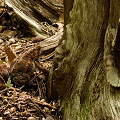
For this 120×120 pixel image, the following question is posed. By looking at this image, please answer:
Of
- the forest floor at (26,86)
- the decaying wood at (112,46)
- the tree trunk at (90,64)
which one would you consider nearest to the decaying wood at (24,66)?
the forest floor at (26,86)

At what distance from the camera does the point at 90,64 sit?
2.27 m

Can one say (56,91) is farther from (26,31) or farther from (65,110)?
(26,31)

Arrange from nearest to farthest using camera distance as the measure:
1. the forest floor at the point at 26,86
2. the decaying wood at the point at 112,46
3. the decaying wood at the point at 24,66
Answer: the decaying wood at the point at 112,46, the forest floor at the point at 26,86, the decaying wood at the point at 24,66

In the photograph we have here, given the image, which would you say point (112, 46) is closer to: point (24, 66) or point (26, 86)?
point (26, 86)

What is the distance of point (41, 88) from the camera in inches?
133

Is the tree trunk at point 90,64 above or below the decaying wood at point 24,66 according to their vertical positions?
above

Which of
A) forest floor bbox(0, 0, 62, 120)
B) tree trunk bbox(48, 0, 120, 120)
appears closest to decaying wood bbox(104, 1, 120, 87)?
tree trunk bbox(48, 0, 120, 120)

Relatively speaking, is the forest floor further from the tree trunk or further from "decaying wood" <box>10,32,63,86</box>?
the tree trunk

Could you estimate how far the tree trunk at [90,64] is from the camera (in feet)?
5.89

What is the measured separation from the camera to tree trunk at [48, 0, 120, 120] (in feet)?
5.89

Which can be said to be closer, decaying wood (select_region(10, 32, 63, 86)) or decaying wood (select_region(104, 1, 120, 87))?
decaying wood (select_region(104, 1, 120, 87))

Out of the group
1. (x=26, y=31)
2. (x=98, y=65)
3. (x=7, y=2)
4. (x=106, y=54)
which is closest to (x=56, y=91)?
(x=98, y=65)

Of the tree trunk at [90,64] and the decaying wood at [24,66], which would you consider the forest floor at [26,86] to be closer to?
the decaying wood at [24,66]

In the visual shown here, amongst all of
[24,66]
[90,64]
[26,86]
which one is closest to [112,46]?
[90,64]
